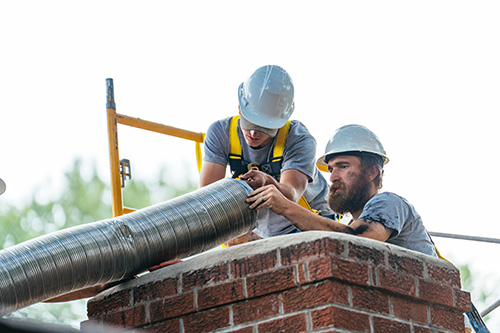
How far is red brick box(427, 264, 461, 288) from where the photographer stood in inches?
132

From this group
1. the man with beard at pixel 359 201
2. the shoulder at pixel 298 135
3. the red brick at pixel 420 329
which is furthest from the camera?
the shoulder at pixel 298 135

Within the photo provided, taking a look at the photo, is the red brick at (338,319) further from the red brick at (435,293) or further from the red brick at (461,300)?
the red brick at (461,300)

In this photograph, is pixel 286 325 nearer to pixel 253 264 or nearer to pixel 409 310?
pixel 253 264

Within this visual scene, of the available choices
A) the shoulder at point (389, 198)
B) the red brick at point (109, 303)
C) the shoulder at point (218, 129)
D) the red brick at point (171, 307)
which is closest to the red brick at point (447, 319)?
the shoulder at point (389, 198)

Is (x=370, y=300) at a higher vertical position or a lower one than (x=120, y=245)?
lower

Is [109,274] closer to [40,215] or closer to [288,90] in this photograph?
[288,90]

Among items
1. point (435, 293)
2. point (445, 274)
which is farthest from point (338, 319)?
point (445, 274)

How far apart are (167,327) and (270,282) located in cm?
60

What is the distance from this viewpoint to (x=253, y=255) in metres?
3.14

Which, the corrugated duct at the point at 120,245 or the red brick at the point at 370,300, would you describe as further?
the corrugated duct at the point at 120,245

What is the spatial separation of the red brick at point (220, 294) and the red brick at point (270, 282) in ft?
0.17

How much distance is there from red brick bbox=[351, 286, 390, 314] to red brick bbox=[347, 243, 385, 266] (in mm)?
124

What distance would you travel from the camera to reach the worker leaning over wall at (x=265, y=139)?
16.1ft

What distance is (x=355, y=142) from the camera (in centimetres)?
514
